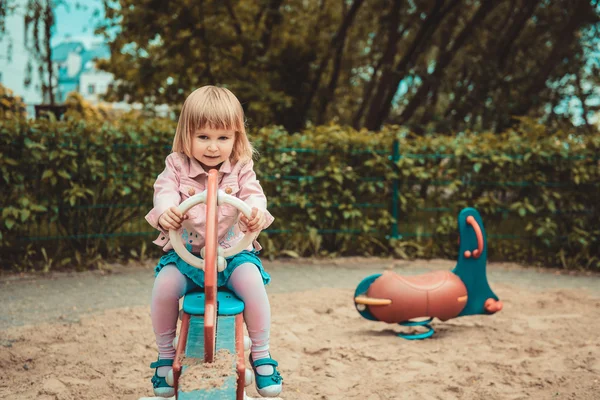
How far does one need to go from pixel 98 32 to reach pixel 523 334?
12355 mm

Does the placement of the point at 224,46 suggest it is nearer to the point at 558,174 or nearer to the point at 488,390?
the point at 558,174

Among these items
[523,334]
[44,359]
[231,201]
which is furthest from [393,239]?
[231,201]

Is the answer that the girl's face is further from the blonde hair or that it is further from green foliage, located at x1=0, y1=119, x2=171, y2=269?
green foliage, located at x1=0, y1=119, x2=171, y2=269

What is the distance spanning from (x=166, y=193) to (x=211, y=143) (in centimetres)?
30

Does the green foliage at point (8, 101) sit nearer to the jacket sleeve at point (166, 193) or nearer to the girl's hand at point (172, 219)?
the jacket sleeve at point (166, 193)

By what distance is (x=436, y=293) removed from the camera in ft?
14.1

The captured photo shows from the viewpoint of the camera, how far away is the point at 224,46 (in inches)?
434

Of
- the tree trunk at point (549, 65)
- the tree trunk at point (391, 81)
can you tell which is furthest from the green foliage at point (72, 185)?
the tree trunk at point (549, 65)

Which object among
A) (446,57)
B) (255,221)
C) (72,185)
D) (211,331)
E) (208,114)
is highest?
(446,57)

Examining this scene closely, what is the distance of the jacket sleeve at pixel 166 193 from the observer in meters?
2.52

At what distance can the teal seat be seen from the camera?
2467 millimetres

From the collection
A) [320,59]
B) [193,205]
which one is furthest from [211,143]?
[320,59]

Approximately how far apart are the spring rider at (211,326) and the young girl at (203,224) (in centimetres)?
9

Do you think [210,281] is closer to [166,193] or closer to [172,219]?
[172,219]
